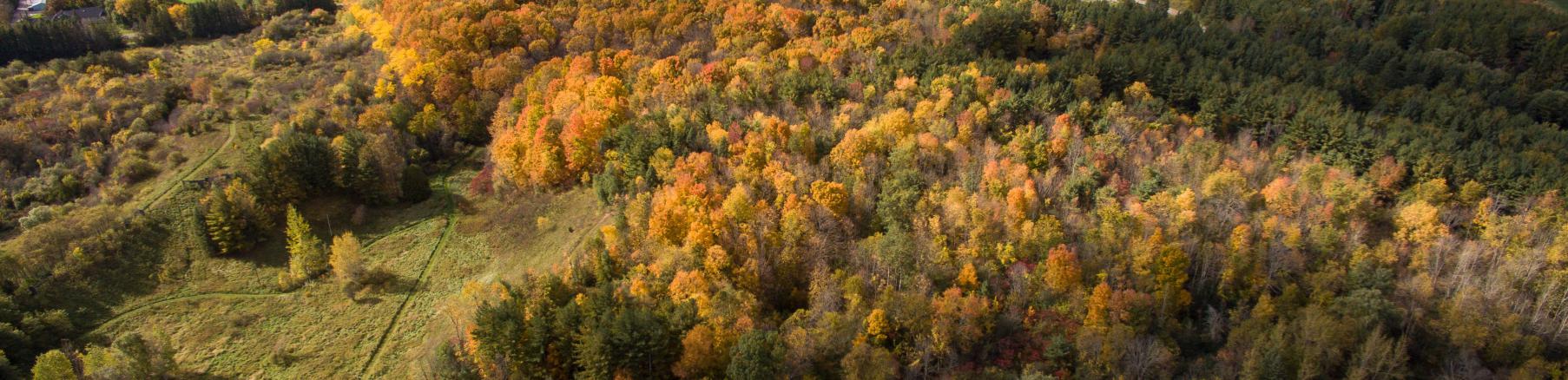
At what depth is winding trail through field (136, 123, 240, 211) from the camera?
287 ft

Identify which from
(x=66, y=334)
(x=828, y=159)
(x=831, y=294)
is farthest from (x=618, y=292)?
(x=66, y=334)

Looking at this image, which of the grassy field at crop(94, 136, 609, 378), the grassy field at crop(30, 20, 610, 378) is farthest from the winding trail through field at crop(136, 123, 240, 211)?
the grassy field at crop(94, 136, 609, 378)

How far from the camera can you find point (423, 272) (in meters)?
80.2

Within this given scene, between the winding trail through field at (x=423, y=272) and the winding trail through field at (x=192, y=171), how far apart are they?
2669 centimetres

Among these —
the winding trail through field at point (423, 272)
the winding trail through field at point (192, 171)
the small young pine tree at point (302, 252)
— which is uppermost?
the winding trail through field at point (192, 171)

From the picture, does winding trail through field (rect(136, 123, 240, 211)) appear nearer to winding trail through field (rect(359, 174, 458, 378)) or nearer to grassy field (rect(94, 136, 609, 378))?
grassy field (rect(94, 136, 609, 378))

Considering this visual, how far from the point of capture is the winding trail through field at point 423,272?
68.8 meters

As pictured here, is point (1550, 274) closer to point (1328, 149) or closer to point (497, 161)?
point (1328, 149)

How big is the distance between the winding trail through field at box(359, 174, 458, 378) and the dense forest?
3306 mm

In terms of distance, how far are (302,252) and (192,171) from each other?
28.4 meters

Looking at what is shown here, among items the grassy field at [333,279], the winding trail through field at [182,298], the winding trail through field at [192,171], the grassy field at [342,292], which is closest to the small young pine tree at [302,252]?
the grassy field at [333,279]

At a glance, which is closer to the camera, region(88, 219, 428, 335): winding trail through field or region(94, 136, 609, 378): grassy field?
region(94, 136, 609, 378): grassy field

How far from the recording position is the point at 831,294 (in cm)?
6275

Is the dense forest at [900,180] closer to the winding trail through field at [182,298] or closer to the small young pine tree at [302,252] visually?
the small young pine tree at [302,252]
